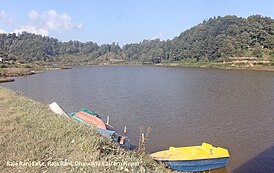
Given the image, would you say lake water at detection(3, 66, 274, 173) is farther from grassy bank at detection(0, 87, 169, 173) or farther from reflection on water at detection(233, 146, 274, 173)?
grassy bank at detection(0, 87, 169, 173)

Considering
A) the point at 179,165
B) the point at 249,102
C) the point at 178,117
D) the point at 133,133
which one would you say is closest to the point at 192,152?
the point at 179,165

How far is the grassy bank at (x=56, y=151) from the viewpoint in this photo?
15.7ft

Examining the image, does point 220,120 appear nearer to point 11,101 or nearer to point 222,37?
point 11,101

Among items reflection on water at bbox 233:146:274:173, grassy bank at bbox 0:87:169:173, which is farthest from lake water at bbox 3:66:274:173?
grassy bank at bbox 0:87:169:173

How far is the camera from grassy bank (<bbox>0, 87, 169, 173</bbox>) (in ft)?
15.7

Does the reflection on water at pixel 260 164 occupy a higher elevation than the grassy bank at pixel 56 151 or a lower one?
lower

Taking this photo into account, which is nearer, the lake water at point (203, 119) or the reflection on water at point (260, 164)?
the reflection on water at point (260, 164)

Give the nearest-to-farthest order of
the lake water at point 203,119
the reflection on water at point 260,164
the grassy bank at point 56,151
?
the grassy bank at point 56,151, the reflection on water at point 260,164, the lake water at point 203,119

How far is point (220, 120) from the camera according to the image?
2136cm

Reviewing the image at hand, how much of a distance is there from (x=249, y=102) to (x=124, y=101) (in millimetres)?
14254

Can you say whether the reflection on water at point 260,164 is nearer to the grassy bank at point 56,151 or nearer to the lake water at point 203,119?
the lake water at point 203,119

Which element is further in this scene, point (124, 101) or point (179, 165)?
point (124, 101)

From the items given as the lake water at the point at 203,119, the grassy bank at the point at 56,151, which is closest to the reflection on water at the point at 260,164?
the lake water at the point at 203,119

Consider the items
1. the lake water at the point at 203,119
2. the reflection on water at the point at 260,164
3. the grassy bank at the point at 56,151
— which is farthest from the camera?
the lake water at the point at 203,119
